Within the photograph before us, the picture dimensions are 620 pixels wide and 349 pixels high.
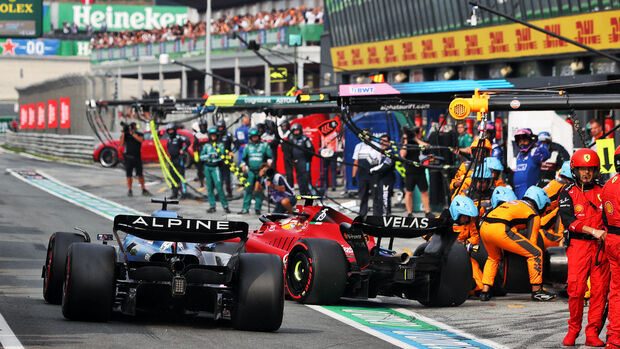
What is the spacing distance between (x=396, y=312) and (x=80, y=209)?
46.2 ft

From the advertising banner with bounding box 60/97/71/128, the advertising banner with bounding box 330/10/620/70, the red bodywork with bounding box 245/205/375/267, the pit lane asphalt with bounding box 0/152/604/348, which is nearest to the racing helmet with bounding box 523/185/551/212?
the pit lane asphalt with bounding box 0/152/604/348

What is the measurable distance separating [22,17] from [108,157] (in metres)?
5.67

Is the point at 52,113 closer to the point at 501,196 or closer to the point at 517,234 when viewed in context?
the point at 501,196

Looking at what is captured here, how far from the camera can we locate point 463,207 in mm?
12641

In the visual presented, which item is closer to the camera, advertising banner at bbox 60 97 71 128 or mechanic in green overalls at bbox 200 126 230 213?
mechanic in green overalls at bbox 200 126 230 213

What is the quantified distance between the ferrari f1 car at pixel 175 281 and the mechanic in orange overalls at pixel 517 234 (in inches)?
145

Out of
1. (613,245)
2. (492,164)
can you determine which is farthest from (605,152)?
(613,245)

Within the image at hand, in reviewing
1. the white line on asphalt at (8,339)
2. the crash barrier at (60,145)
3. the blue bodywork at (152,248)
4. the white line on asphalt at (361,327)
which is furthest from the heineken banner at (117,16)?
the white line on asphalt at (8,339)

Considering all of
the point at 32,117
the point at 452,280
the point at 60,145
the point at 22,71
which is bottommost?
the point at 452,280

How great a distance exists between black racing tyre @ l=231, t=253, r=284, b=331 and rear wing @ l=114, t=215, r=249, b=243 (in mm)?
323

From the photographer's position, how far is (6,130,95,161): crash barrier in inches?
1687

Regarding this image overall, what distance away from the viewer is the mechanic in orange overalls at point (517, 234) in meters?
12.4

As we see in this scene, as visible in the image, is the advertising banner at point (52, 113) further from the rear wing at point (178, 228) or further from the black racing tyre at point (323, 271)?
the rear wing at point (178, 228)

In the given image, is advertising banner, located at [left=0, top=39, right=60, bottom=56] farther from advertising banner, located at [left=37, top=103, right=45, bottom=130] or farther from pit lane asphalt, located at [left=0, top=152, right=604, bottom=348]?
pit lane asphalt, located at [left=0, top=152, right=604, bottom=348]
